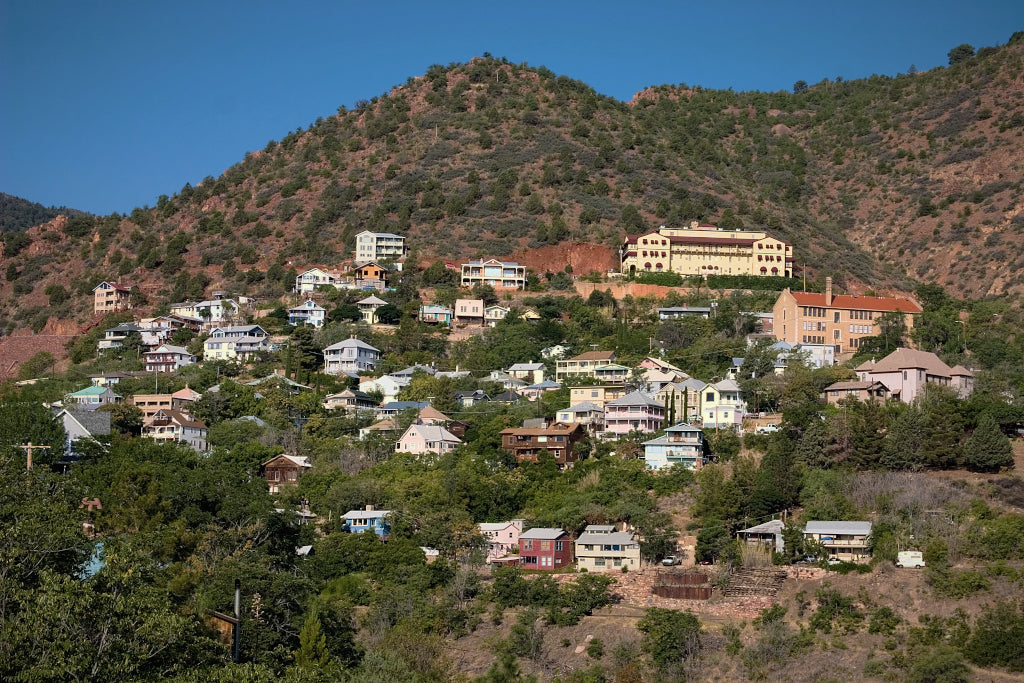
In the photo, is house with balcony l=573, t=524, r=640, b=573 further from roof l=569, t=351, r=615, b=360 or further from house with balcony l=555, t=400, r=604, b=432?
roof l=569, t=351, r=615, b=360

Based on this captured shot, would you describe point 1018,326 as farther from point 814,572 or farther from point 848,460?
point 814,572

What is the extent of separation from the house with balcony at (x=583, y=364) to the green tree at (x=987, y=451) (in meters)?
23.9

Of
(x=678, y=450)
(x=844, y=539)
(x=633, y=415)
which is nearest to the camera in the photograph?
(x=844, y=539)

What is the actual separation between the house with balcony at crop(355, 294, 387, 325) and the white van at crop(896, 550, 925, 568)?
44992 millimetres

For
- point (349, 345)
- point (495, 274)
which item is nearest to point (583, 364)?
point (349, 345)

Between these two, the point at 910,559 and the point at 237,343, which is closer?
the point at 910,559

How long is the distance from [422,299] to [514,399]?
20070 millimetres

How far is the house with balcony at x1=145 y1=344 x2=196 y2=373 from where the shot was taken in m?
89.9

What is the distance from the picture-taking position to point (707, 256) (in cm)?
9900

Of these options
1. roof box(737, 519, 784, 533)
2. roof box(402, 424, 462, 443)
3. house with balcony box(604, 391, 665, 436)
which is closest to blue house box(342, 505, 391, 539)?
roof box(402, 424, 462, 443)

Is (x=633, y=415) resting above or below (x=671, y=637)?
above

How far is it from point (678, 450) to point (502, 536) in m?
9.85

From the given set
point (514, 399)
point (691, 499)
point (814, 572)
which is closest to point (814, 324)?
point (514, 399)

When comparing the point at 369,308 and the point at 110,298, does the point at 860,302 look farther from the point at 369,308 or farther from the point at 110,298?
the point at 110,298
